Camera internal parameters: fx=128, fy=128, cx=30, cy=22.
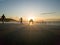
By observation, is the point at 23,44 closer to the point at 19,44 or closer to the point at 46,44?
the point at 19,44

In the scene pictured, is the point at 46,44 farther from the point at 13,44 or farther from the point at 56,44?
the point at 13,44

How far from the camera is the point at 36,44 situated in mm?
10320

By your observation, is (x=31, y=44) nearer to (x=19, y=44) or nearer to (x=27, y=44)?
(x=27, y=44)

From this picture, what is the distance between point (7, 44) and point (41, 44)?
8.97ft

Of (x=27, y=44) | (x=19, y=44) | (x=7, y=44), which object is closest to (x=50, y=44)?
(x=27, y=44)

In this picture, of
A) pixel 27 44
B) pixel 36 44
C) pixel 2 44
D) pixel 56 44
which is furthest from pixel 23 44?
pixel 56 44

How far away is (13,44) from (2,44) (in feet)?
2.87

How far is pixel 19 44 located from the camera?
10.3m

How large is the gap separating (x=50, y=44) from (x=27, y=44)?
6.12ft

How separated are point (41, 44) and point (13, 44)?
225 centimetres

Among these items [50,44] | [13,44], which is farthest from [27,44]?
[50,44]

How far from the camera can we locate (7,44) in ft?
33.7

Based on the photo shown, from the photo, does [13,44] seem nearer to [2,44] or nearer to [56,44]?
[2,44]

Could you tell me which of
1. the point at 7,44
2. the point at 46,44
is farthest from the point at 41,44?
the point at 7,44
